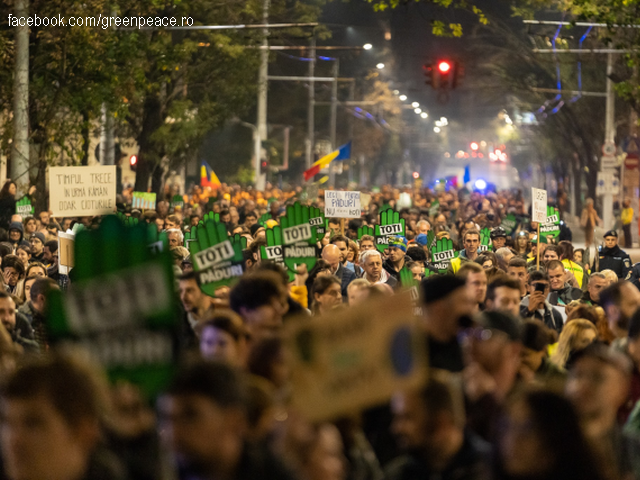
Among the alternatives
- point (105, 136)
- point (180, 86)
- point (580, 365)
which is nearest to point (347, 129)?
point (180, 86)

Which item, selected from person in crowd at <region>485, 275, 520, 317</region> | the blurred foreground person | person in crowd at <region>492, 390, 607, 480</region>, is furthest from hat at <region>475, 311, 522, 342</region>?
person in crowd at <region>485, 275, 520, 317</region>

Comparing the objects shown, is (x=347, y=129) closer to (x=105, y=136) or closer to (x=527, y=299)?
(x=105, y=136)

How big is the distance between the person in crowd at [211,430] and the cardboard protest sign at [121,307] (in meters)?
0.54

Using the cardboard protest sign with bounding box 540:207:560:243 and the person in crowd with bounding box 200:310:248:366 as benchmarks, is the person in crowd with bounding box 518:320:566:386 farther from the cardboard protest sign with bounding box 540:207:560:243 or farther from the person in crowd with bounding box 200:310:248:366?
the cardboard protest sign with bounding box 540:207:560:243

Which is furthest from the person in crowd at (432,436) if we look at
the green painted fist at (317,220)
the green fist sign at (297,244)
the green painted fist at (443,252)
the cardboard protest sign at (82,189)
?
the cardboard protest sign at (82,189)

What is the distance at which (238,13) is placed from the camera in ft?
104

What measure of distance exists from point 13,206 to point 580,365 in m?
17.0

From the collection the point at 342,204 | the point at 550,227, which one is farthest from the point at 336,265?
the point at 342,204

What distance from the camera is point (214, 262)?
23.3 feet

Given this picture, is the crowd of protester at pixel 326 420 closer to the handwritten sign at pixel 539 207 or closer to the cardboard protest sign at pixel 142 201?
the handwritten sign at pixel 539 207

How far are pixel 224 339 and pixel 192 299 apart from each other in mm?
2190

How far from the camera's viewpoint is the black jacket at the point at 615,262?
14523mm

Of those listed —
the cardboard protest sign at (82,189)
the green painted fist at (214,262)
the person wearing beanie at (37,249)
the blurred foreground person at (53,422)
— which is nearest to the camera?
the blurred foreground person at (53,422)

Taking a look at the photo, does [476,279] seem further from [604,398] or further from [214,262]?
[604,398]
